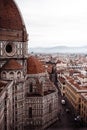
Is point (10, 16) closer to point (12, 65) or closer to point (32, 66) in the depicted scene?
point (12, 65)

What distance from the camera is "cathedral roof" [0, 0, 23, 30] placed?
39.2 meters

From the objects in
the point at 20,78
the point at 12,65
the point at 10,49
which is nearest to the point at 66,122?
the point at 20,78

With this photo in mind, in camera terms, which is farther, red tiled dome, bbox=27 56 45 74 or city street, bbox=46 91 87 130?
red tiled dome, bbox=27 56 45 74

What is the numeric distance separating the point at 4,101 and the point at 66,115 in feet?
67.5

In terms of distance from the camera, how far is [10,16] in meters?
39.7

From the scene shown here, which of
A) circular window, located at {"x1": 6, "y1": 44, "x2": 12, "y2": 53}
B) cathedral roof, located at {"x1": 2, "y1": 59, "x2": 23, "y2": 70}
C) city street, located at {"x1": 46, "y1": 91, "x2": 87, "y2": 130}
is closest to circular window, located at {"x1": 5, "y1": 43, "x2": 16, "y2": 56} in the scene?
circular window, located at {"x1": 6, "y1": 44, "x2": 12, "y2": 53}

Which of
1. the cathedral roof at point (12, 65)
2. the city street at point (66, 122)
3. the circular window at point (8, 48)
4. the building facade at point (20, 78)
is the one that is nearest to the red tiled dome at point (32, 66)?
the building facade at point (20, 78)

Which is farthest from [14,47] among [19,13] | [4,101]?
[4,101]

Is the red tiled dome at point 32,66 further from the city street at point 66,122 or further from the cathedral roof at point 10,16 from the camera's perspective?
the city street at point 66,122

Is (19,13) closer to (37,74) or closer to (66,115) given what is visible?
(37,74)

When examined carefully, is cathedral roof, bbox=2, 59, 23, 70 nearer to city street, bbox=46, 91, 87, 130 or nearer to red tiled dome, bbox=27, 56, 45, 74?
red tiled dome, bbox=27, 56, 45, 74

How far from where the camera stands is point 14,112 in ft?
126

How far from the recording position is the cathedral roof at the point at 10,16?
39156 mm

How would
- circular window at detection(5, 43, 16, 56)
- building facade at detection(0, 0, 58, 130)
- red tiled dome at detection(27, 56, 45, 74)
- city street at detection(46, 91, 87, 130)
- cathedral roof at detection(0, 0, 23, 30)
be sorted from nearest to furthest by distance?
1. building facade at detection(0, 0, 58, 130)
2. cathedral roof at detection(0, 0, 23, 30)
3. circular window at detection(5, 43, 16, 56)
4. city street at detection(46, 91, 87, 130)
5. red tiled dome at detection(27, 56, 45, 74)
